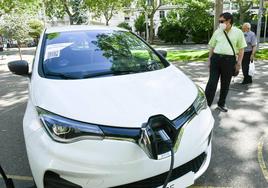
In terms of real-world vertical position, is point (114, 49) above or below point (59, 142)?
above

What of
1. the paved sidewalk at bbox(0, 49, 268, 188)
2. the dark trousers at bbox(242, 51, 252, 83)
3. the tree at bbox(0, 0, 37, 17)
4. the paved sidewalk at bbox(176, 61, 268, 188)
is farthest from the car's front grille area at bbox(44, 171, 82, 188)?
the tree at bbox(0, 0, 37, 17)

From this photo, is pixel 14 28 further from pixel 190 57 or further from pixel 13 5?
pixel 190 57

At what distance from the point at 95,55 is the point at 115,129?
63.7 inches

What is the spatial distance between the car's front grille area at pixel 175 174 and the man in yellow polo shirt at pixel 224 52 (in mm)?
2612

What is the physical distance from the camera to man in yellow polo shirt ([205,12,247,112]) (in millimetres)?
4891

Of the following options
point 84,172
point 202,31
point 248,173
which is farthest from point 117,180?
point 202,31

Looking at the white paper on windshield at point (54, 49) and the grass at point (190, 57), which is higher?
the white paper on windshield at point (54, 49)

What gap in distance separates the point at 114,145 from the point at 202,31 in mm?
35073

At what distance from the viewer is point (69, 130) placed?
2.27 meters

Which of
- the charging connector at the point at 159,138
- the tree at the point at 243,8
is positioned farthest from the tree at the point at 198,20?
the charging connector at the point at 159,138

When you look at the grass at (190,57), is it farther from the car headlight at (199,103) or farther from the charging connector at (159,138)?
the charging connector at (159,138)

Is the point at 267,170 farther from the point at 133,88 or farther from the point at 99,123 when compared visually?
the point at 99,123

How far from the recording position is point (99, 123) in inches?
89.1

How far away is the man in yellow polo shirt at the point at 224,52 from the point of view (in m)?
4.89
